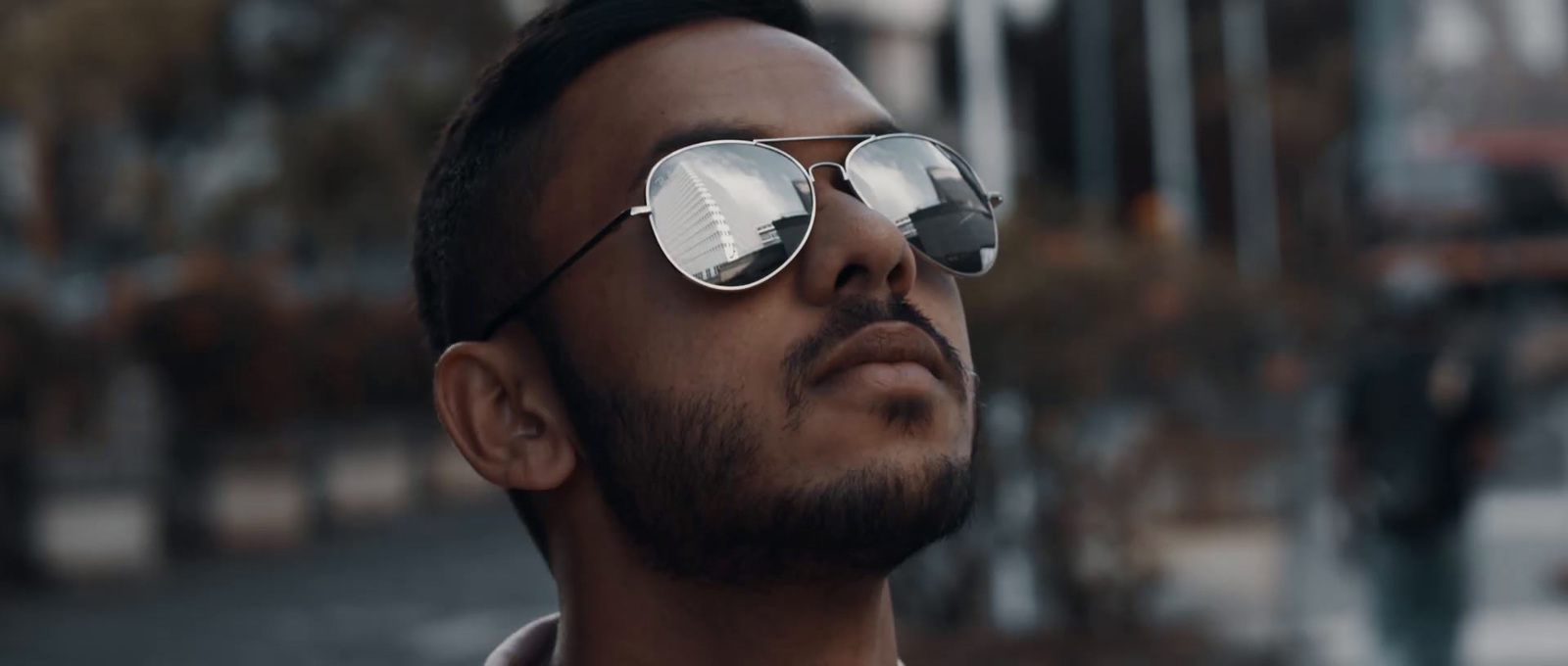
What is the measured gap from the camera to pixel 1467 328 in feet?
32.0

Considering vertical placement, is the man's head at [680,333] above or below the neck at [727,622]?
above

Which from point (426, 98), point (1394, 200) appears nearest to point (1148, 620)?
point (426, 98)

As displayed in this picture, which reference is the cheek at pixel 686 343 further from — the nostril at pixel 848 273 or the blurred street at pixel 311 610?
the blurred street at pixel 311 610

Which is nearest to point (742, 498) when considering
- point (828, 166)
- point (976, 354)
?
point (828, 166)

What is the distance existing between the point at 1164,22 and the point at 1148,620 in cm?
2436

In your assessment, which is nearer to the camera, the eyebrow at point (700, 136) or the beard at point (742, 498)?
the beard at point (742, 498)

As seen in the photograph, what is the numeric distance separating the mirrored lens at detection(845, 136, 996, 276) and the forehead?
0.18ft

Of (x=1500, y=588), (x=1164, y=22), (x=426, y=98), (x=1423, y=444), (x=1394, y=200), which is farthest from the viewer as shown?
(x=1164, y=22)

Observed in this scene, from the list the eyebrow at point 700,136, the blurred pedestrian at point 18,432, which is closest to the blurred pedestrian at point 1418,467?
the eyebrow at point 700,136

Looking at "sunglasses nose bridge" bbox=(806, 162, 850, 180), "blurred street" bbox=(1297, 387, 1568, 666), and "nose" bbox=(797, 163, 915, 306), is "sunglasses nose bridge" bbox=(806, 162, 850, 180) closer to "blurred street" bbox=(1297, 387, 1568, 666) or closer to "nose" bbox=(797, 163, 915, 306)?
"nose" bbox=(797, 163, 915, 306)

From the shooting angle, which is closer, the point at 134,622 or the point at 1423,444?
the point at 1423,444

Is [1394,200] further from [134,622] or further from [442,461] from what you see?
[134,622]

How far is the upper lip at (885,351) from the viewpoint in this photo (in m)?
1.78

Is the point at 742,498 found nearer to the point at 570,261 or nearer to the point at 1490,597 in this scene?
the point at 570,261
